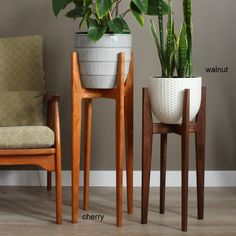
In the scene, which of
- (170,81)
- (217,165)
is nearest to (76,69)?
(170,81)

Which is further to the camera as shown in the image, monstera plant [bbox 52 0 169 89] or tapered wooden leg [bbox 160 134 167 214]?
tapered wooden leg [bbox 160 134 167 214]

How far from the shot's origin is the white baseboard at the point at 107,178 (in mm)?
3529

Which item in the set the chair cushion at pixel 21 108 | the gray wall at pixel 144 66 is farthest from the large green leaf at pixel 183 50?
the chair cushion at pixel 21 108

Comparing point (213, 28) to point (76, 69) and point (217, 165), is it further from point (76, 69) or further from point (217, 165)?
point (76, 69)

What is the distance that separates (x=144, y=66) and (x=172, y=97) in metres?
0.85

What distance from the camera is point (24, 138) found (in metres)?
2.69

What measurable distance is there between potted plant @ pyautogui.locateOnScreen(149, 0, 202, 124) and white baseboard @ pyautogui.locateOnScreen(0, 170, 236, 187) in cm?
87

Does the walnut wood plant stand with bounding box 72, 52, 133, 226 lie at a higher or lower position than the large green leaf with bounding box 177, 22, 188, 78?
lower

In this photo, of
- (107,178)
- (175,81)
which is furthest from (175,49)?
(107,178)

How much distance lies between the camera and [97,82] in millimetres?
2770

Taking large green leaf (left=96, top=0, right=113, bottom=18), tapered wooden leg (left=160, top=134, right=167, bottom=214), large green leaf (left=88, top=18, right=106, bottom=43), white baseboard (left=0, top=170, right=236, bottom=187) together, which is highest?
large green leaf (left=96, top=0, right=113, bottom=18)

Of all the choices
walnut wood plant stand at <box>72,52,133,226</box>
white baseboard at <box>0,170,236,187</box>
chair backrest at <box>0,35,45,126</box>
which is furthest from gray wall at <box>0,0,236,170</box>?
walnut wood plant stand at <box>72,52,133,226</box>

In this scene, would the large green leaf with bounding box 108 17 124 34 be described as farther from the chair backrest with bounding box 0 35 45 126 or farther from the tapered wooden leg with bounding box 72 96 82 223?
the chair backrest with bounding box 0 35 45 126

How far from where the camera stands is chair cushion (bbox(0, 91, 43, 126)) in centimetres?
310
